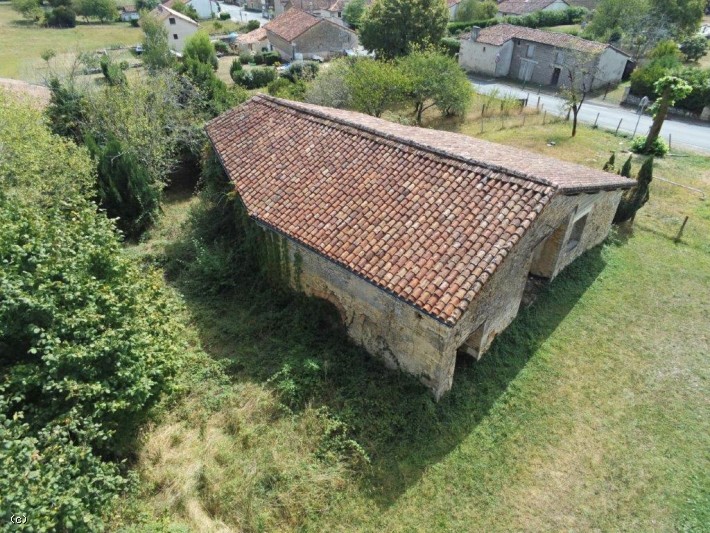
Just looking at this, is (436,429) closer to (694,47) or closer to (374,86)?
(374,86)

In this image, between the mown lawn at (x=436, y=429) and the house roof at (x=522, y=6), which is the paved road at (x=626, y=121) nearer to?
the mown lawn at (x=436, y=429)

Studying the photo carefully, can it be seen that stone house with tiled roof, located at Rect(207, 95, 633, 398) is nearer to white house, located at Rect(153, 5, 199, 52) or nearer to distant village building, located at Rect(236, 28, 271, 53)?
distant village building, located at Rect(236, 28, 271, 53)

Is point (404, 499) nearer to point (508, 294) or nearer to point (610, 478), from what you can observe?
point (610, 478)

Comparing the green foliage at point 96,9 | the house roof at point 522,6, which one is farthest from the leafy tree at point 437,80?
the green foliage at point 96,9

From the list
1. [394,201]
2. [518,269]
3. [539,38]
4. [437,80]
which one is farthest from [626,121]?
[394,201]

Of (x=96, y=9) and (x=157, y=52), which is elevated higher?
(x=157, y=52)

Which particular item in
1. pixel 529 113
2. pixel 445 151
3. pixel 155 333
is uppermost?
pixel 445 151

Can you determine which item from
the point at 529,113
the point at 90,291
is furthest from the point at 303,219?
the point at 529,113
